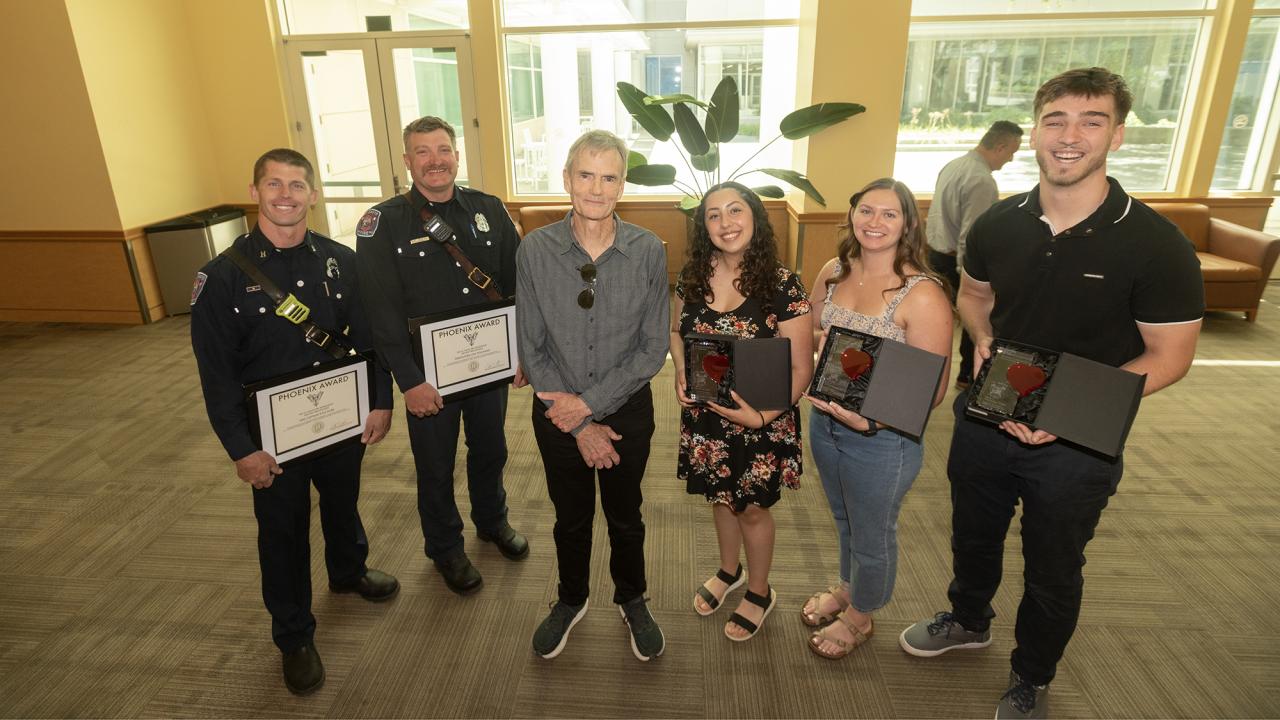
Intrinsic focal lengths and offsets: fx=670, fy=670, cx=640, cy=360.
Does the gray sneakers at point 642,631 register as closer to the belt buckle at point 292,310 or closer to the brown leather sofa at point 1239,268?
the belt buckle at point 292,310

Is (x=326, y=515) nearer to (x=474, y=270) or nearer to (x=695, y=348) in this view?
(x=474, y=270)

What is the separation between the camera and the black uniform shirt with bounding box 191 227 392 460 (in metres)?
1.94

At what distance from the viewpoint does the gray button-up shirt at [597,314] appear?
77.5 inches

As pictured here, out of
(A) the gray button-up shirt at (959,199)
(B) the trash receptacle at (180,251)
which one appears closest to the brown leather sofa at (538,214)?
(B) the trash receptacle at (180,251)

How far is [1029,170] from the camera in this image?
22.7 ft

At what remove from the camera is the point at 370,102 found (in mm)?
6750

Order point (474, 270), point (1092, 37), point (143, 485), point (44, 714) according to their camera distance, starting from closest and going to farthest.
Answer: point (44, 714) → point (474, 270) → point (143, 485) → point (1092, 37)

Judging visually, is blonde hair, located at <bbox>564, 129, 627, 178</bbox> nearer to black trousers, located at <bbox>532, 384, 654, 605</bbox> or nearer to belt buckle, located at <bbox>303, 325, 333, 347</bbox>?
black trousers, located at <bbox>532, 384, 654, 605</bbox>

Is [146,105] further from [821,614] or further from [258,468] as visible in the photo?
[821,614]

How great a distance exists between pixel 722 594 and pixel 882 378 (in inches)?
46.6

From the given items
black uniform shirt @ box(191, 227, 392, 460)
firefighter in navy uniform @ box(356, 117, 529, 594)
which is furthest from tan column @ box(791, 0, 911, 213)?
black uniform shirt @ box(191, 227, 392, 460)

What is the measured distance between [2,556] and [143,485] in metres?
0.62

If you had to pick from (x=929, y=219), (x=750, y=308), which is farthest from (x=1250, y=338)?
(x=750, y=308)

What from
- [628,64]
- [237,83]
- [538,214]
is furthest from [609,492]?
[237,83]
